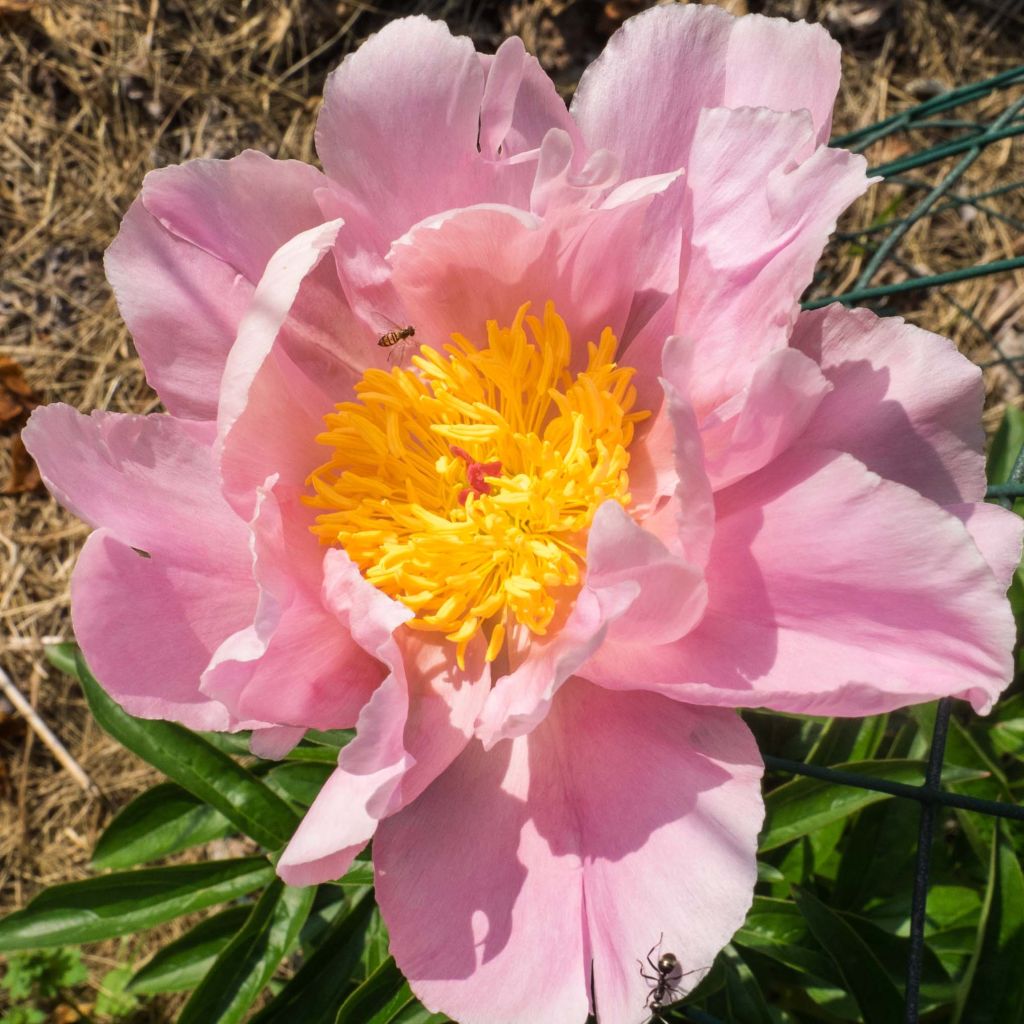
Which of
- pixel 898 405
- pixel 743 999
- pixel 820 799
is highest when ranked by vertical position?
pixel 898 405

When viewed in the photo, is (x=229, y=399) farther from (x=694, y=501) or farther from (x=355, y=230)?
(x=694, y=501)

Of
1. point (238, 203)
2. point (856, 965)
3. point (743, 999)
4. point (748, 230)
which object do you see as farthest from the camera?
point (743, 999)

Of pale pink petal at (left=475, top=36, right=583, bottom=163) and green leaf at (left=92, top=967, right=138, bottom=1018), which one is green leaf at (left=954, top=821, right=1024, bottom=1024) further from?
green leaf at (left=92, top=967, right=138, bottom=1018)

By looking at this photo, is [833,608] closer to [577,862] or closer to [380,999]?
[577,862]

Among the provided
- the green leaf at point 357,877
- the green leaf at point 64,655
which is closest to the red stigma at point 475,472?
the green leaf at point 357,877

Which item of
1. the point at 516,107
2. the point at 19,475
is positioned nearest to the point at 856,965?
the point at 516,107

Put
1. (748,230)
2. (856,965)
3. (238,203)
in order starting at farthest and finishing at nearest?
(856,965) < (238,203) < (748,230)

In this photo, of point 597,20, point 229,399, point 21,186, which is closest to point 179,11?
point 21,186
